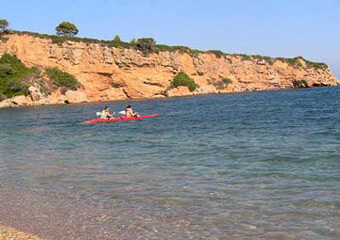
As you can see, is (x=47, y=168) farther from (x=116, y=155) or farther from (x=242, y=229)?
(x=242, y=229)

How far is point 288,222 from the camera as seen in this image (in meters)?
7.04

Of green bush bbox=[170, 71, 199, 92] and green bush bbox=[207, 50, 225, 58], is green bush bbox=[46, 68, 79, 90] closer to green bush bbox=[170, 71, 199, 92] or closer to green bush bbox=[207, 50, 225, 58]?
green bush bbox=[170, 71, 199, 92]

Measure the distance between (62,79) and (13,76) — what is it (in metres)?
7.72

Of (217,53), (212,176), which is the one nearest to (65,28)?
(217,53)

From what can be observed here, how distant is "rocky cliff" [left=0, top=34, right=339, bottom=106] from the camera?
70.3 meters

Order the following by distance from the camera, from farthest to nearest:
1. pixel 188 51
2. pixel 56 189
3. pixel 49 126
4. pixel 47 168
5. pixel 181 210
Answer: pixel 188 51
pixel 49 126
pixel 47 168
pixel 56 189
pixel 181 210

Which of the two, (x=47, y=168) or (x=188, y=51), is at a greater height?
(x=188, y=51)

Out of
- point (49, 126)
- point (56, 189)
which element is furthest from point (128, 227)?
point (49, 126)

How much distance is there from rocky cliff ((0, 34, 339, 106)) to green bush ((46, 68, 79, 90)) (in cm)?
130

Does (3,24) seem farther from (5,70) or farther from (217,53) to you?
(217,53)

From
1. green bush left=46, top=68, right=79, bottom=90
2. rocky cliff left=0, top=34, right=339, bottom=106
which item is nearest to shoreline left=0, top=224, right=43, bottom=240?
rocky cliff left=0, top=34, right=339, bottom=106

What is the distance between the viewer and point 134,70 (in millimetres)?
79375

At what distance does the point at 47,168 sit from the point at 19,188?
279cm

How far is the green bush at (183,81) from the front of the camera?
274 feet
